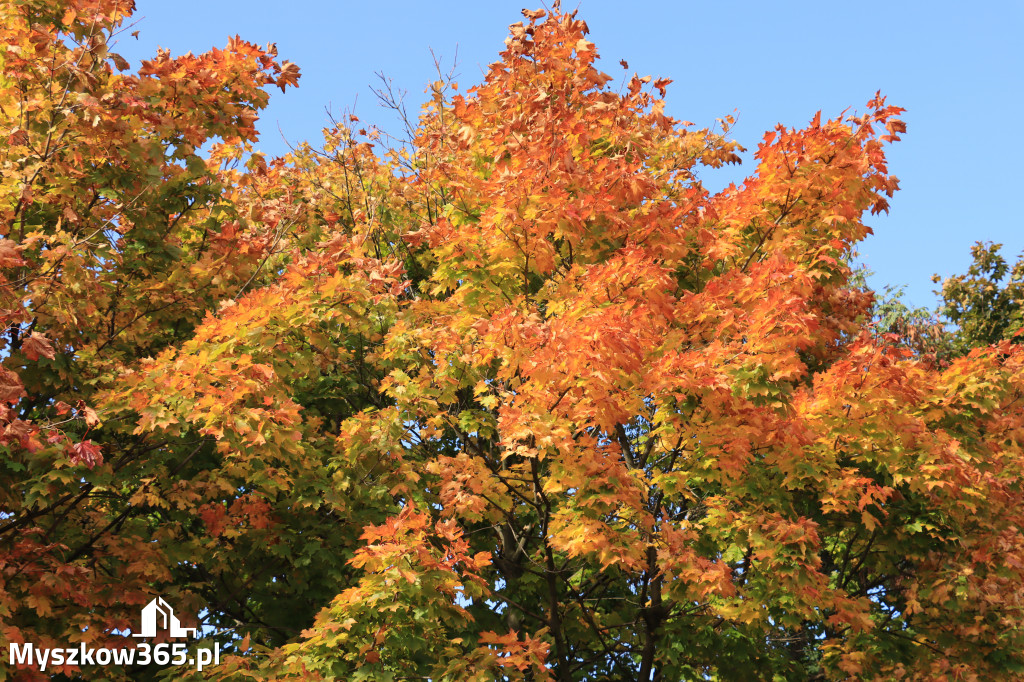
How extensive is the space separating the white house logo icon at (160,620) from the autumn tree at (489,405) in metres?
0.19

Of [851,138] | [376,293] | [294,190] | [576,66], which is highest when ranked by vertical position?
[294,190]

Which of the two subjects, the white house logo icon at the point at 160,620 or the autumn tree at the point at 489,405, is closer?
the autumn tree at the point at 489,405

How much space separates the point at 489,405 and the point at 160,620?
4630mm

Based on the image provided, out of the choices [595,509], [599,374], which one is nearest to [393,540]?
[595,509]

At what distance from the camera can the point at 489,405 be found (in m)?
9.97

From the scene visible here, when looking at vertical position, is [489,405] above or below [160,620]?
above

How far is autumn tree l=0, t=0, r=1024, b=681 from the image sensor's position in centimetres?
860

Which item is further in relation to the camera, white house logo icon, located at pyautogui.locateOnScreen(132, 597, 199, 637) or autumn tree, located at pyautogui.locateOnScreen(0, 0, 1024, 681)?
white house logo icon, located at pyautogui.locateOnScreen(132, 597, 199, 637)

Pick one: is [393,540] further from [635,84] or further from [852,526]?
[635,84]

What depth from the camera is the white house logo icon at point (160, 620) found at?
9.59 metres

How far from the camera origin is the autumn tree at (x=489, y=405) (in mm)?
8602

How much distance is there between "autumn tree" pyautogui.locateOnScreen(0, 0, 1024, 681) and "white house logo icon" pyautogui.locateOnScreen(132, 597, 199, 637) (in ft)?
0.63

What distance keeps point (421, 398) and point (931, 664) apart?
8579mm

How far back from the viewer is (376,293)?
10594 mm
